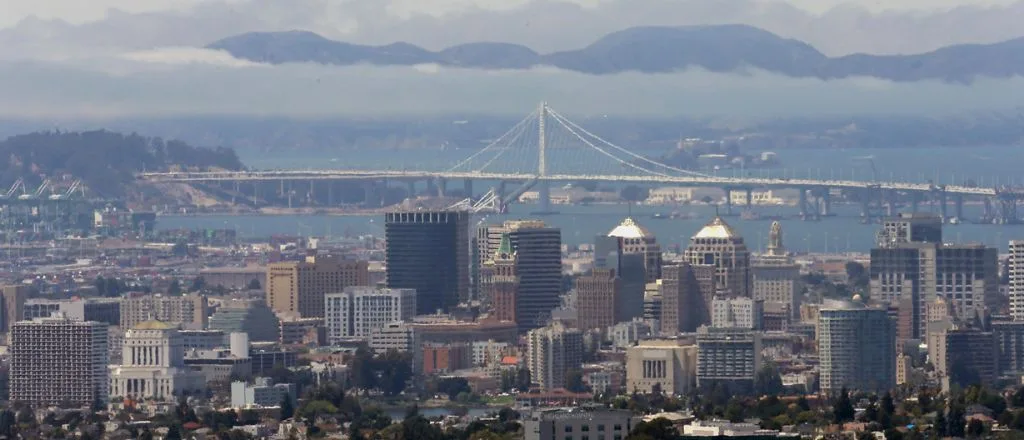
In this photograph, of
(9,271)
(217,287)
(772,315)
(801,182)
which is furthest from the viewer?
(801,182)

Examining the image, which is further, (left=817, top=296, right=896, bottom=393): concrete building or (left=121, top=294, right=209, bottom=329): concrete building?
(left=121, top=294, right=209, bottom=329): concrete building

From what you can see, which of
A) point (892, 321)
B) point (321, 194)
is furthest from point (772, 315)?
point (321, 194)

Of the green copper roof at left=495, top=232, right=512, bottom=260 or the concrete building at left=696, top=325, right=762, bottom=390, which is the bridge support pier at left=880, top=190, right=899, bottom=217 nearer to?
the green copper roof at left=495, top=232, right=512, bottom=260

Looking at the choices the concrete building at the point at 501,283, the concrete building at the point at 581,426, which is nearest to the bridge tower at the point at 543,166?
the concrete building at the point at 501,283

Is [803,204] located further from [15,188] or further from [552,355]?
[552,355]

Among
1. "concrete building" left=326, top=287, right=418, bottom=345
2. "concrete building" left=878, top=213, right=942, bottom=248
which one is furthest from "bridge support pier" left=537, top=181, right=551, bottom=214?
"concrete building" left=326, top=287, right=418, bottom=345

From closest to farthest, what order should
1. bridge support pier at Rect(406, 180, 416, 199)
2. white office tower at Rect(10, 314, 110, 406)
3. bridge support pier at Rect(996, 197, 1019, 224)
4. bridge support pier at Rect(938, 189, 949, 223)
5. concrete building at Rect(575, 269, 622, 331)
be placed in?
white office tower at Rect(10, 314, 110, 406) → concrete building at Rect(575, 269, 622, 331) → bridge support pier at Rect(938, 189, 949, 223) → bridge support pier at Rect(996, 197, 1019, 224) → bridge support pier at Rect(406, 180, 416, 199)

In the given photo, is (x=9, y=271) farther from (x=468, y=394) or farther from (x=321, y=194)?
(x=468, y=394)
